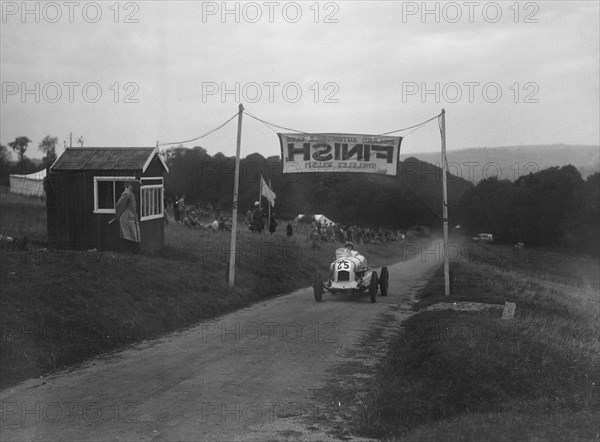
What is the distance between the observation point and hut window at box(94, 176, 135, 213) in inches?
830

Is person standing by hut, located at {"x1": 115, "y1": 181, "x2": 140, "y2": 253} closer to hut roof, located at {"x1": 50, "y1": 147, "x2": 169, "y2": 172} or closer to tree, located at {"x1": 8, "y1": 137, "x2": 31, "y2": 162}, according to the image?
hut roof, located at {"x1": 50, "y1": 147, "x2": 169, "y2": 172}

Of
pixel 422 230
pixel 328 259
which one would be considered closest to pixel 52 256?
pixel 328 259

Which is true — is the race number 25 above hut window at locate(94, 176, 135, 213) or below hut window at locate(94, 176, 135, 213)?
below

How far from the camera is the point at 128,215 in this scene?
67.3 ft

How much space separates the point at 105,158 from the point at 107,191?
3.92 ft

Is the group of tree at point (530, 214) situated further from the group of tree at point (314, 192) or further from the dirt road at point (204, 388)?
the dirt road at point (204, 388)

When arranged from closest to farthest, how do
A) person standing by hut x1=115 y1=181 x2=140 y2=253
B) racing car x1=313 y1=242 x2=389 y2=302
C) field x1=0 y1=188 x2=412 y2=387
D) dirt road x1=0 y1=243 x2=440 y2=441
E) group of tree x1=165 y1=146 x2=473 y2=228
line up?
dirt road x1=0 y1=243 x2=440 y2=441, field x1=0 y1=188 x2=412 y2=387, person standing by hut x1=115 y1=181 x2=140 y2=253, racing car x1=313 y1=242 x2=389 y2=302, group of tree x1=165 y1=146 x2=473 y2=228

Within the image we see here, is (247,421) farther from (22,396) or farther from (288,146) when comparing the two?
(288,146)

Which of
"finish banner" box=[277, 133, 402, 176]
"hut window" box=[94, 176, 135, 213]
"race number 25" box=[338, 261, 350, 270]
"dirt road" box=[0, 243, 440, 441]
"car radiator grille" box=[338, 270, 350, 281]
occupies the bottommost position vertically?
"dirt road" box=[0, 243, 440, 441]

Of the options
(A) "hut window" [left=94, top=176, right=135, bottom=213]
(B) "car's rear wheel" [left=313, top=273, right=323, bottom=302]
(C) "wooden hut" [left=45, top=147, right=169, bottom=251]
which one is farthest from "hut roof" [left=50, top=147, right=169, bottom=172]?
(B) "car's rear wheel" [left=313, top=273, right=323, bottom=302]

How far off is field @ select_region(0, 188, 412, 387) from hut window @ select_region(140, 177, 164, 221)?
1.26 meters

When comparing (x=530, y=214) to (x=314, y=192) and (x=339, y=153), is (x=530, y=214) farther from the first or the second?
(x=339, y=153)

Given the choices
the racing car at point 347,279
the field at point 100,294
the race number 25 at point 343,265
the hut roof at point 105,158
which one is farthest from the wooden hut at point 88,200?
the race number 25 at point 343,265

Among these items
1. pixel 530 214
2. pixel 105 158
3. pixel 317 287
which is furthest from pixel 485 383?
pixel 530 214
